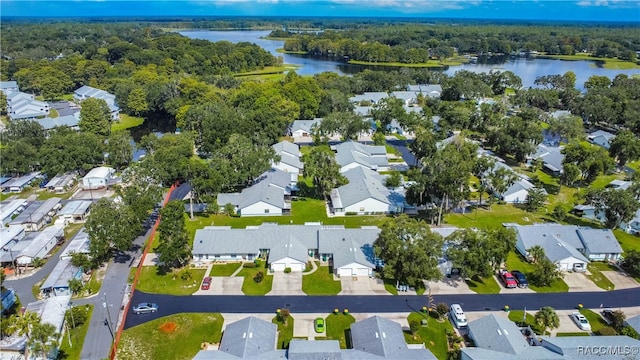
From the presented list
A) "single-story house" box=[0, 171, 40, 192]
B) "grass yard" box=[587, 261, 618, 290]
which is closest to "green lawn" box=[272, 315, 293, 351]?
"grass yard" box=[587, 261, 618, 290]

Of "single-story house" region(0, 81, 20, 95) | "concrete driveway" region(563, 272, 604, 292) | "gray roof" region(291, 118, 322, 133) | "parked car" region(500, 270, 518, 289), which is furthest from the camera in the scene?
"single-story house" region(0, 81, 20, 95)

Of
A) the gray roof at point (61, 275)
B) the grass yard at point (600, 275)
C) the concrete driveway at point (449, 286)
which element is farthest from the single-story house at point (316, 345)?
the grass yard at point (600, 275)

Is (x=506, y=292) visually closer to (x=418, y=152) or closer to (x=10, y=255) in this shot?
(x=418, y=152)

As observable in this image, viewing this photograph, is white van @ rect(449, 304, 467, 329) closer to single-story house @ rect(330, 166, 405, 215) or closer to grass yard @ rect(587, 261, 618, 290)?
grass yard @ rect(587, 261, 618, 290)

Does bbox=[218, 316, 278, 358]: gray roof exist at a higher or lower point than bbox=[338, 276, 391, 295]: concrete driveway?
higher

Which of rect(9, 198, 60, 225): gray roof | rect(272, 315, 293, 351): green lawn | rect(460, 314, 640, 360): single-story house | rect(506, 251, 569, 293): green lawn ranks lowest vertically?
rect(272, 315, 293, 351): green lawn

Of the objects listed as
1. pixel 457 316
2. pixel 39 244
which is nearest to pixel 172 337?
pixel 39 244

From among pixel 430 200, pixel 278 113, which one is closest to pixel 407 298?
pixel 430 200

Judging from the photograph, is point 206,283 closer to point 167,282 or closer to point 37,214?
point 167,282
